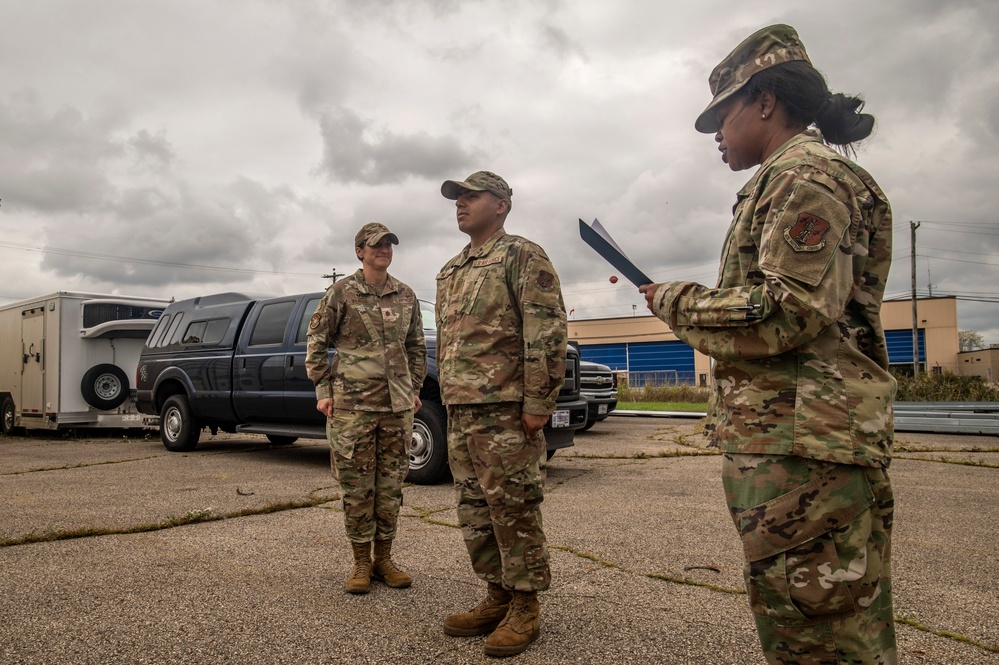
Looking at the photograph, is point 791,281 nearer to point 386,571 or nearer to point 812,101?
point 812,101

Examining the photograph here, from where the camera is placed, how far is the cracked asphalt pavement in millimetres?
2793

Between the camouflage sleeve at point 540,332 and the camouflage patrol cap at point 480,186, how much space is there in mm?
349

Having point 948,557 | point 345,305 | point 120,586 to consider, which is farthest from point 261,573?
point 948,557

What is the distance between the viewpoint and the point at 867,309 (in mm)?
1738

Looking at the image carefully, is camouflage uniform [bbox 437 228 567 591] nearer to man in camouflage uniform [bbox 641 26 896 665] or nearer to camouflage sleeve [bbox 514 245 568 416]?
camouflage sleeve [bbox 514 245 568 416]

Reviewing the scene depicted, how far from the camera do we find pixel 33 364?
12.9 m

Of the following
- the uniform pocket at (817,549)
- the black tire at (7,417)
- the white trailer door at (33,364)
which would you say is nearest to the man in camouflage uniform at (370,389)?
the uniform pocket at (817,549)

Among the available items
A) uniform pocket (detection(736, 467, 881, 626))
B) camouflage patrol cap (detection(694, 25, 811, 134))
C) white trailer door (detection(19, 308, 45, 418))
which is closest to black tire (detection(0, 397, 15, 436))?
white trailer door (detection(19, 308, 45, 418))

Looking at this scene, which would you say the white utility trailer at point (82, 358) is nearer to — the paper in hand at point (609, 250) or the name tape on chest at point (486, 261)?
the name tape on chest at point (486, 261)

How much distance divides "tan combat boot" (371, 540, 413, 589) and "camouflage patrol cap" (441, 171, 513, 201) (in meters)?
1.86

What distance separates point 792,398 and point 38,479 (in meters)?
7.65

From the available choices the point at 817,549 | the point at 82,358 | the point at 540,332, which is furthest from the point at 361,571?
the point at 82,358

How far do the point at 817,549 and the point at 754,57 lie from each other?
122 cm

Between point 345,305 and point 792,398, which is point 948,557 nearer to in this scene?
point 792,398
